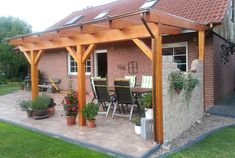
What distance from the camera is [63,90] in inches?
571

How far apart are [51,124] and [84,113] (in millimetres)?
1100

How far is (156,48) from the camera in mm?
5074

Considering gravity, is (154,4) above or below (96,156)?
above

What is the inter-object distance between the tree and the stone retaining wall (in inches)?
560

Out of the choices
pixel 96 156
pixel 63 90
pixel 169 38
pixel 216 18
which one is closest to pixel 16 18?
pixel 63 90

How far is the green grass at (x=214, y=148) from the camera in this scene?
4.68 m

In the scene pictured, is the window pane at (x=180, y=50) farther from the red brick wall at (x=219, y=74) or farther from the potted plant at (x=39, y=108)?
the potted plant at (x=39, y=108)

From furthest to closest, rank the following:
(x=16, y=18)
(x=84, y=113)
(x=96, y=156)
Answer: (x=16, y=18) → (x=84, y=113) → (x=96, y=156)

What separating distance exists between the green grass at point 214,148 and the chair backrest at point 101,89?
9.81 ft

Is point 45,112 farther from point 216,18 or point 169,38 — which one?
point 216,18

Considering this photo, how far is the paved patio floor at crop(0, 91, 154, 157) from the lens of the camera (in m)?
5.06

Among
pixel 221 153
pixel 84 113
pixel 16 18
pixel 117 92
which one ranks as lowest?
pixel 221 153

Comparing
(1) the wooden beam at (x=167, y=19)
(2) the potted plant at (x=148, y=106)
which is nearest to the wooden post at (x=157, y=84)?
(1) the wooden beam at (x=167, y=19)

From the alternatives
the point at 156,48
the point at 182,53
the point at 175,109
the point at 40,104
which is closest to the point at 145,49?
the point at 156,48
